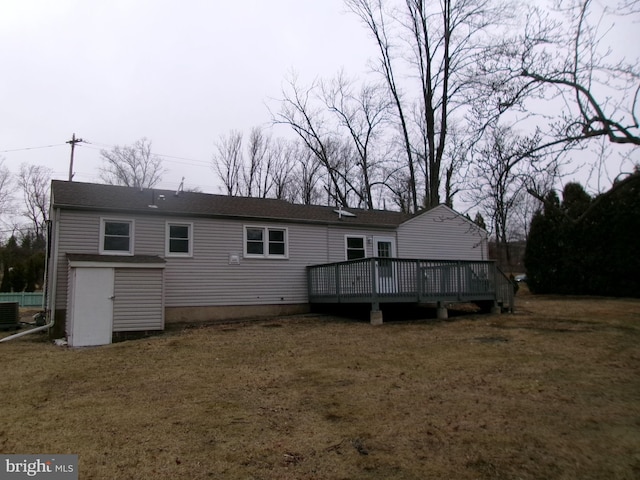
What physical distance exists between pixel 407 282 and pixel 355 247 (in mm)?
3906

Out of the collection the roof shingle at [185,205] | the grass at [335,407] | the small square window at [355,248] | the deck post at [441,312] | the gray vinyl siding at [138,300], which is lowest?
the grass at [335,407]

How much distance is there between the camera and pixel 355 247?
16.2 m

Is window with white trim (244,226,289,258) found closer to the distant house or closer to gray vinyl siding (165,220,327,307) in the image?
the distant house

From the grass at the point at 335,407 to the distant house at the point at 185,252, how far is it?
1.46 meters

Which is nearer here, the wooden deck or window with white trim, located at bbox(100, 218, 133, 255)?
window with white trim, located at bbox(100, 218, 133, 255)

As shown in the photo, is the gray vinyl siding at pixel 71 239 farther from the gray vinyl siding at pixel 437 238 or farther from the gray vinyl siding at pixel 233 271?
the gray vinyl siding at pixel 437 238

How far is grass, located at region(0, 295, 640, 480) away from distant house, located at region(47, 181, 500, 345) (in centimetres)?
146

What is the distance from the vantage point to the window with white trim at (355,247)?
16.0m

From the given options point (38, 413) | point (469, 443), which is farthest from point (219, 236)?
point (469, 443)

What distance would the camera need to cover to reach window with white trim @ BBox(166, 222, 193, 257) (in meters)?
12.8

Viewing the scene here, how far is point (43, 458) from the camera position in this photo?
152 inches

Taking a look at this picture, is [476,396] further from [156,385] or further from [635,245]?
[635,245]

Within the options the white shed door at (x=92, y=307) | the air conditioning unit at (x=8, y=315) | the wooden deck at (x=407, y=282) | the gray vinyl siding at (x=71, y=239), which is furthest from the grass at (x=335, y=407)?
the air conditioning unit at (x=8, y=315)

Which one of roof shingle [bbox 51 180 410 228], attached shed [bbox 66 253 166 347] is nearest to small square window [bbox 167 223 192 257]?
roof shingle [bbox 51 180 410 228]
